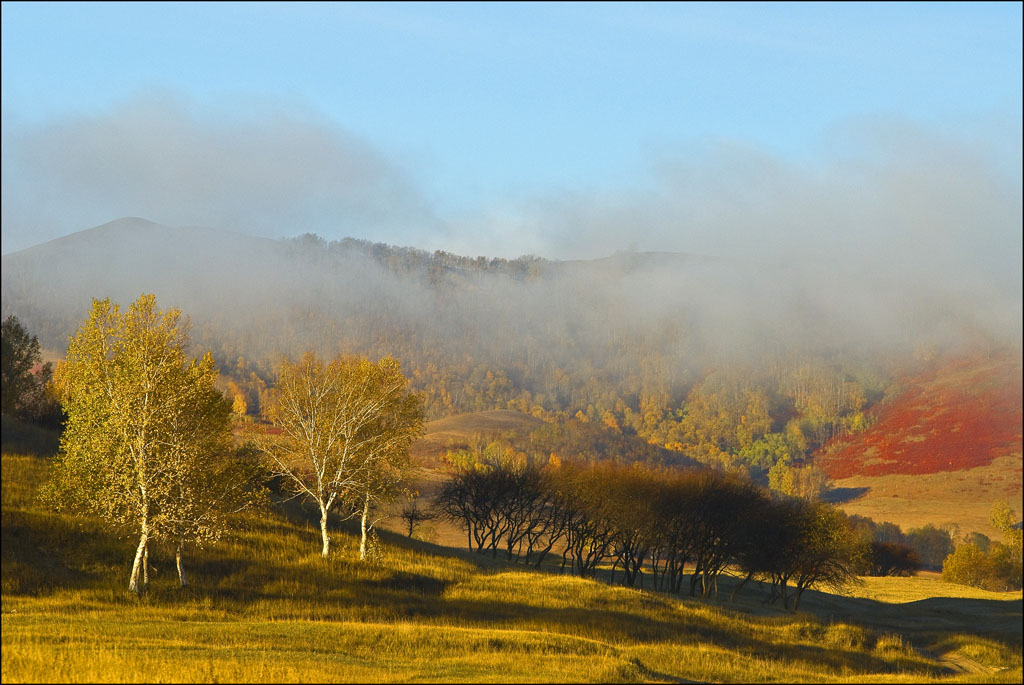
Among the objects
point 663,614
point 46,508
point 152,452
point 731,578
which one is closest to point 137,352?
point 152,452

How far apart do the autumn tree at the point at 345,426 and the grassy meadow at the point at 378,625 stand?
201 inches

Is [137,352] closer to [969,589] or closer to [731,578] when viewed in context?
[731,578]

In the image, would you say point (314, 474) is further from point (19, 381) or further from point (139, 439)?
point (19, 381)

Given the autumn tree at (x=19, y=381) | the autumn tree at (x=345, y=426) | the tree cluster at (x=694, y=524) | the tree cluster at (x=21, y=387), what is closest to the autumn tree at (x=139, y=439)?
the autumn tree at (x=345, y=426)

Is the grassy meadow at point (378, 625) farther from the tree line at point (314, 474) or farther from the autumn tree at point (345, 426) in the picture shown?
the autumn tree at point (345, 426)

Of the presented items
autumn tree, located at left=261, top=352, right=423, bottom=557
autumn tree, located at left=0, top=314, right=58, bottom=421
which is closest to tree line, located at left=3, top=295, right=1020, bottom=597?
autumn tree, located at left=261, top=352, right=423, bottom=557

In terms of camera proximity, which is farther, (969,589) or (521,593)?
(969,589)

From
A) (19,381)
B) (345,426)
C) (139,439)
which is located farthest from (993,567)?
(19,381)

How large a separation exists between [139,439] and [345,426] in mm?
20129

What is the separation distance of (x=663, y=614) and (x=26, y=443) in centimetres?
5156

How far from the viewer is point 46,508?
50.7 meters

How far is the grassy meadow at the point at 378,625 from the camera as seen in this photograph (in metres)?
24.5

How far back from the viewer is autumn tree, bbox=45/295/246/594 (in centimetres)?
4297

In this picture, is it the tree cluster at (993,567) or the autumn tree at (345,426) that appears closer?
the autumn tree at (345,426)
